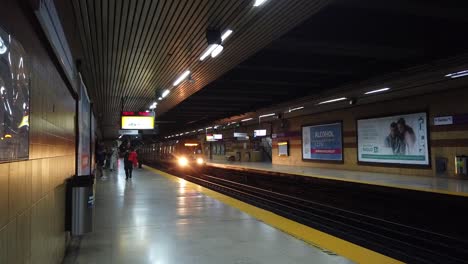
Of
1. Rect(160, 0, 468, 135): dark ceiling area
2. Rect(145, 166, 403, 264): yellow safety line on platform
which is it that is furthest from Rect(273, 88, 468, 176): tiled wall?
Rect(145, 166, 403, 264): yellow safety line on platform

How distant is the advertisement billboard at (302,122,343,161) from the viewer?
22000 millimetres

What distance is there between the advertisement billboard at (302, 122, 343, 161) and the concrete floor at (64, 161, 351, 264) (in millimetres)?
14052

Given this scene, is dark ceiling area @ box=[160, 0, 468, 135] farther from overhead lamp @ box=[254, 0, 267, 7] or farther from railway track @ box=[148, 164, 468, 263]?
railway track @ box=[148, 164, 468, 263]

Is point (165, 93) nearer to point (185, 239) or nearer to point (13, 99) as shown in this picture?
point (185, 239)

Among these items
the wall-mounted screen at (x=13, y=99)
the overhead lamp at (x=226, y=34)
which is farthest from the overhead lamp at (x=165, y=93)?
the wall-mounted screen at (x=13, y=99)

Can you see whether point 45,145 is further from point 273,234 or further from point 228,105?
point 228,105

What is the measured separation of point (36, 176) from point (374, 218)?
9767 millimetres

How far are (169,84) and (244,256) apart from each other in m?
11.4

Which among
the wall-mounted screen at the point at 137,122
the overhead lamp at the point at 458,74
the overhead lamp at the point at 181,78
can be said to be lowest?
the wall-mounted screen at the point at 137,122

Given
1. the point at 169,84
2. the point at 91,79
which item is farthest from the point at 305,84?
the point at 91,79

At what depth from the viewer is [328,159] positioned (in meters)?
22.9

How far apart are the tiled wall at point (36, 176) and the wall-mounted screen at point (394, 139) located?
15134 mm

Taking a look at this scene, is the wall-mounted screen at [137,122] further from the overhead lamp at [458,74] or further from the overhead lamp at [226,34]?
the overhead lamp at [458,74]

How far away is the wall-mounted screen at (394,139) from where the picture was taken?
16531 mm
